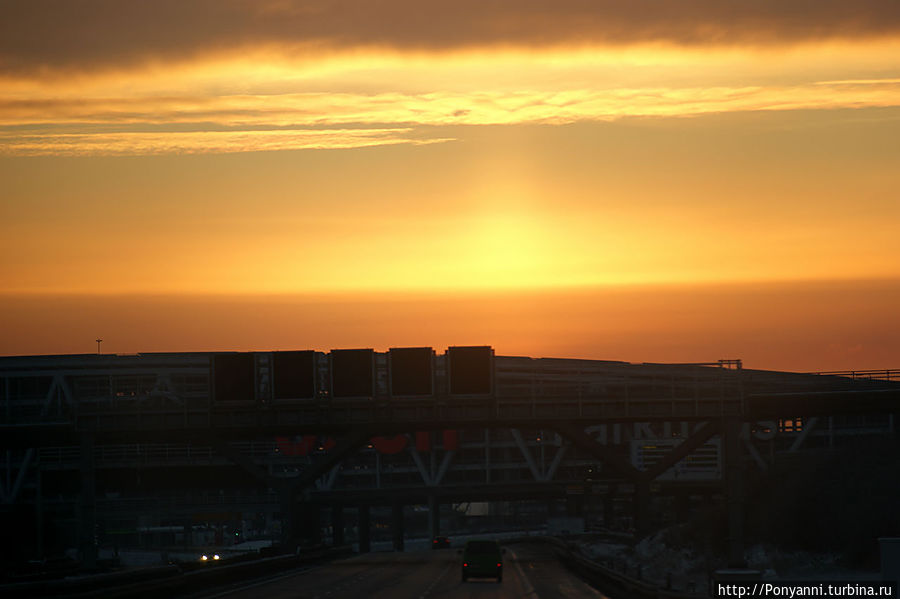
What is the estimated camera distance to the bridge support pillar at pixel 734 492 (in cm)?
6794

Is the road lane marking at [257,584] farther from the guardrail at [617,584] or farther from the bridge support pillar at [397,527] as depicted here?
the bridge support pillar at [397,527]

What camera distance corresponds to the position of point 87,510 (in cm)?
7588

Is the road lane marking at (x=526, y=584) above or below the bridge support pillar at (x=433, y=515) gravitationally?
above

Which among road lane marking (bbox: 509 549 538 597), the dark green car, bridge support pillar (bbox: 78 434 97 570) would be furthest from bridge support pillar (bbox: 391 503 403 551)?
the dark green car

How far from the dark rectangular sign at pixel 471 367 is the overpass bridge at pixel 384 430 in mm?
139

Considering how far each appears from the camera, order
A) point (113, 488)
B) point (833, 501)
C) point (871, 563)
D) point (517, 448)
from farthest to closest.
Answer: point (517, 448), point (113, 488), point (833, 501), point (871, 563)

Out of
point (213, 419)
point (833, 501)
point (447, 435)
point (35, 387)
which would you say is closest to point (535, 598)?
point (833, 501)

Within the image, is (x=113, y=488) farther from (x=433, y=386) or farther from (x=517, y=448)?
(x=433, y=386)

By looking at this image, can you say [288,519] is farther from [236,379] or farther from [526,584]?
[526,584]

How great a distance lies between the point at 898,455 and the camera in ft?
258

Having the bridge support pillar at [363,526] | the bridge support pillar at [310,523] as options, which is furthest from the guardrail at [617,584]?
the bridge support pillar at [363,526]

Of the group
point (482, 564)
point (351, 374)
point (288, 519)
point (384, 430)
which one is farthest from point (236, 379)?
point (482, 564)

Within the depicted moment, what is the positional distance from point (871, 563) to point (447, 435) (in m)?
118

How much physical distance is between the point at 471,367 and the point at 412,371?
4105 millimetres
